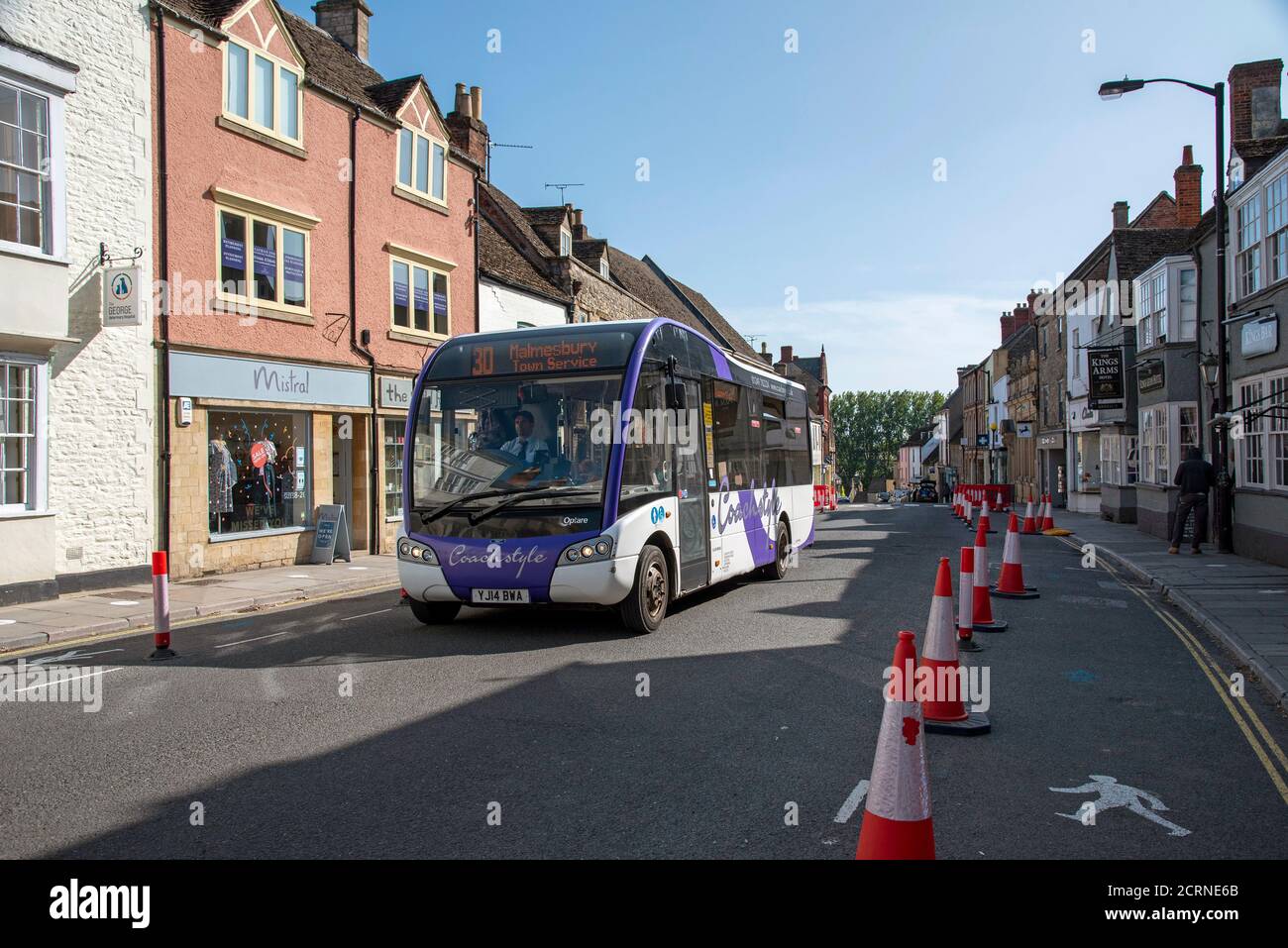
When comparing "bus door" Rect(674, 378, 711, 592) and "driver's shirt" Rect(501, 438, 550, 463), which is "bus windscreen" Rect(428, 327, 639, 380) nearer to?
"driver's shirt" Rect(501, 438, 550, 463)

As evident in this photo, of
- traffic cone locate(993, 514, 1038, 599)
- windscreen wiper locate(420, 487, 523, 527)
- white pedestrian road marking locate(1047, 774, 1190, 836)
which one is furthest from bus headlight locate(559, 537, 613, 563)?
traffic cone locate(993, 514, 1038, 599)

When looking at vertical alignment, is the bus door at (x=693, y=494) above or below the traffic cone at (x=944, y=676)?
above

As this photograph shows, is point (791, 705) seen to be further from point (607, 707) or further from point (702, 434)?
point (702, 434)

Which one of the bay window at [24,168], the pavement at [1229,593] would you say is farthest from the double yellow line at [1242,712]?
the bay window at [24,168]

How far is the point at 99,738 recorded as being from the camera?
5898 mm

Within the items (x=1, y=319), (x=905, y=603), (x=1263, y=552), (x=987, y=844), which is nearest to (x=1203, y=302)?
(x=1263, y=552)

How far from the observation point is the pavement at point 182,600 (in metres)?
10.1

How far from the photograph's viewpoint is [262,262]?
16594 mm

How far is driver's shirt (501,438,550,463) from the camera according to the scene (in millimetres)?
9234

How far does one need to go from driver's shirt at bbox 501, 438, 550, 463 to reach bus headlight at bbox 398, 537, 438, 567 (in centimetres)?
121

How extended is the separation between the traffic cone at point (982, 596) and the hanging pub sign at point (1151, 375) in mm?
18058

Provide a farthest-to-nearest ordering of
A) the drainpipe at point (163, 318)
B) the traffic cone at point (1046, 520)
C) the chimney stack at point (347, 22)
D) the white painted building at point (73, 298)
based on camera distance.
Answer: the traffic cone at point (1046, 520) → the chimney stack at point (347, 22) → the drainpipe at point (163, 318) → the white painted building at point (73, 298)

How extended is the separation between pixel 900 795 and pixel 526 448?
6217 mm

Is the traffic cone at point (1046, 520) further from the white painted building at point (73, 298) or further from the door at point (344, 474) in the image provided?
the white painted building at point (73, 298)
